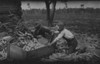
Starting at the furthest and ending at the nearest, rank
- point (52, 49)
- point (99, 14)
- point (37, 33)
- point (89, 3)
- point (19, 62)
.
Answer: point (89, 3) → point (99, 14) → point (37, 33) → point (52, 49) → point (19, 62)

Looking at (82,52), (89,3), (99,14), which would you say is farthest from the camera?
(89,3)

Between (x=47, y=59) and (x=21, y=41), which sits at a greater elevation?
(x=21, y=41)

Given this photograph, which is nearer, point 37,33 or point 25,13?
point 37,33

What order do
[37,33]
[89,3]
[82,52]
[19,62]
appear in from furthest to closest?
1. [89,3]
2. [37,33]
3. [82,52]
4. [19,62]

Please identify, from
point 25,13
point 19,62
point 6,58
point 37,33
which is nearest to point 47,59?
point 19,62

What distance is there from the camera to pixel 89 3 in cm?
2686

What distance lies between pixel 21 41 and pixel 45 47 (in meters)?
1.26

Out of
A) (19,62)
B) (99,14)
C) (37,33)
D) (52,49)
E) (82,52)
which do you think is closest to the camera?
(19,62)

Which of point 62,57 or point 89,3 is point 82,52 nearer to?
point 62,57

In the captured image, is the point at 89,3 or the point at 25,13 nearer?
the point at 25,13

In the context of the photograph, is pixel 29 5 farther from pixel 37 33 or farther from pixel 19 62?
pixel 19 62

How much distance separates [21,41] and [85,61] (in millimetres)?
2647

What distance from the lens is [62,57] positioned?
23.3 feet

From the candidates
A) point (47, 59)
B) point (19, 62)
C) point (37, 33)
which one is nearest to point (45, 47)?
point (47, 59)
